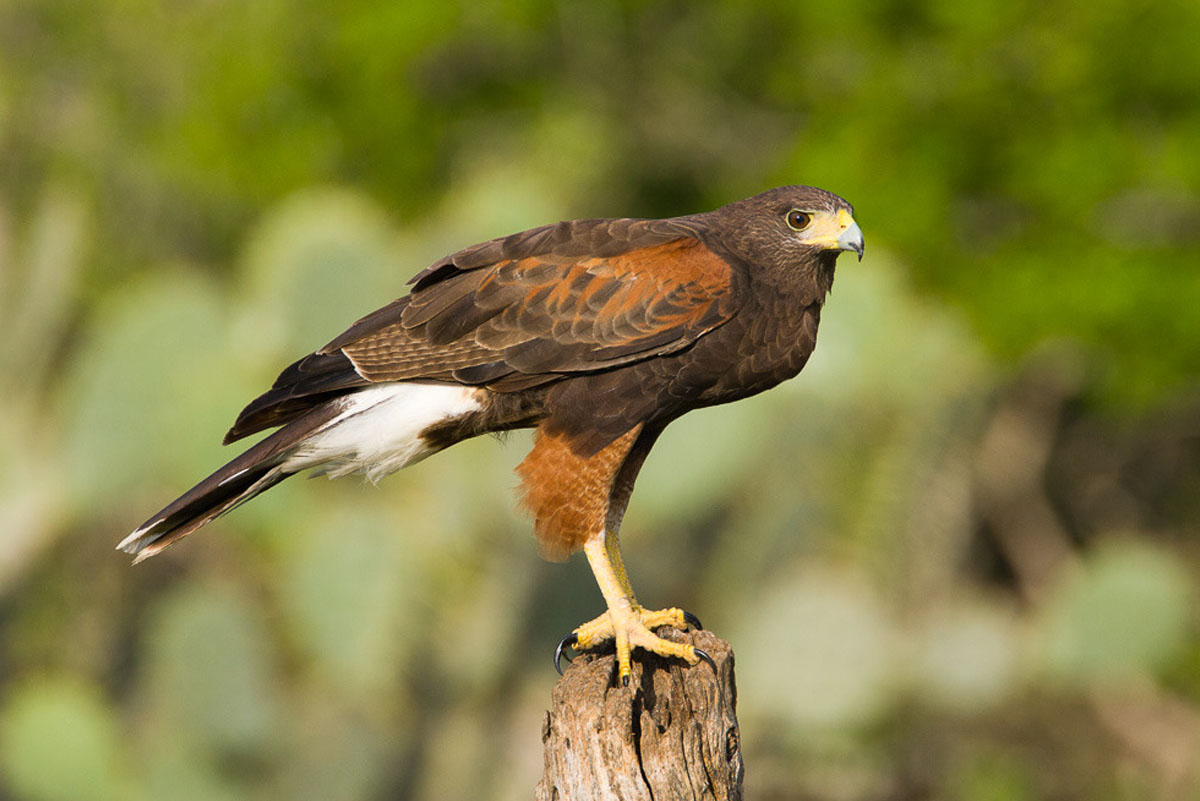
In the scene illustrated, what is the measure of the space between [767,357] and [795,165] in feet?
34.8

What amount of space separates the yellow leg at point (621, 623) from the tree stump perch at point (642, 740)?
0.39 feet

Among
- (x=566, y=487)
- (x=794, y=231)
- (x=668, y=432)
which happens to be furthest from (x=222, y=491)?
(x=668, y=432)

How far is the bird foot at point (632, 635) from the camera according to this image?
4.11 meters

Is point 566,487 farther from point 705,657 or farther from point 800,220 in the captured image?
point 800,220

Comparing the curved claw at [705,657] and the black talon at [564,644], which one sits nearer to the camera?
the curved claw at [705,657]

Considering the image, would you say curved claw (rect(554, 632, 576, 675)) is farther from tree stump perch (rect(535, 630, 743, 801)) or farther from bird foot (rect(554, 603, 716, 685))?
tree stump perch (rect(535, 630, 743, 801))

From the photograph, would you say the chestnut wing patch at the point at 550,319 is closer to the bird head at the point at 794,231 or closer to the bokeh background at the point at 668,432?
the bird head at the point at 794,231

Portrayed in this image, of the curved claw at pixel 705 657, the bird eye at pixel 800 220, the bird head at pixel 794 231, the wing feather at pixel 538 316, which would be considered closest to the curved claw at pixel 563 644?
the curved claw at pixel 705 657

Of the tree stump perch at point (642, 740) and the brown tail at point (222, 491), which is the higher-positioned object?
the brown tail at point (222, 491)

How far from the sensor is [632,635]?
416 cm

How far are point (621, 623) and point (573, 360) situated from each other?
0.76 m

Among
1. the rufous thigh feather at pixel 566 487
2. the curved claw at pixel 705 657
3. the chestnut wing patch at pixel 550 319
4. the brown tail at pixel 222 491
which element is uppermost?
the chestnut wing patch at pixel 550 319

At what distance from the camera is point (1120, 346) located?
43.4 ft

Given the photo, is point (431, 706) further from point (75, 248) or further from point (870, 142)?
point (870, 142)
